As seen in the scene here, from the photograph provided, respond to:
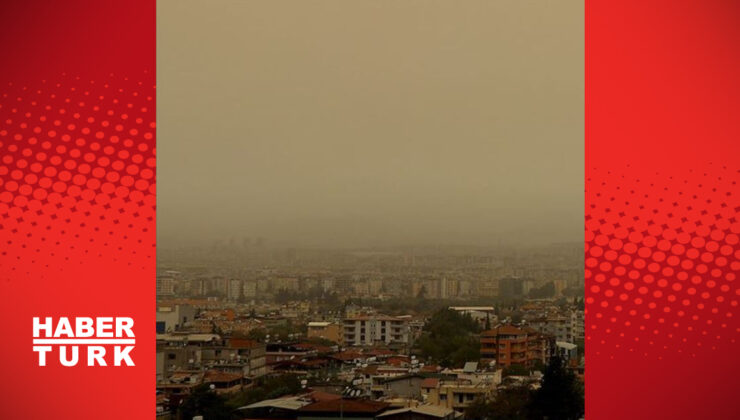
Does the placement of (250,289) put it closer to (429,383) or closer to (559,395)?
(429,383)

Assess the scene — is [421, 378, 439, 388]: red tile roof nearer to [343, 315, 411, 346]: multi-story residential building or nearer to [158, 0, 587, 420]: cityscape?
[158, 0, 587, 420]: cityscape

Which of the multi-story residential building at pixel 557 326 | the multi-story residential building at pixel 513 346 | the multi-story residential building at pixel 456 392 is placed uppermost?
the multi-story residential building at pixel 557 326

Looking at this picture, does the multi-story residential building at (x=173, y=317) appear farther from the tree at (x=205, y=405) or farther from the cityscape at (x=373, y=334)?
the tree at (x=205, y=405)

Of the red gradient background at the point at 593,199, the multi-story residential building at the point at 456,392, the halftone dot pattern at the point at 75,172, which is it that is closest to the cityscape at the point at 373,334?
the multi-story residential building at the point at 456,392

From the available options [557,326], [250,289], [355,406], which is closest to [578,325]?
[557,326]

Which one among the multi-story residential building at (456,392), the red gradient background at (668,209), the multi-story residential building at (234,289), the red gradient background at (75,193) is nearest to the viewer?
the red gradient background at (668,209)

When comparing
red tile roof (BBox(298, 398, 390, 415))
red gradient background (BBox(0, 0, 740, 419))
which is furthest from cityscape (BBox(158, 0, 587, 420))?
red gradient background (BBox(0, 0, 740, 419))
